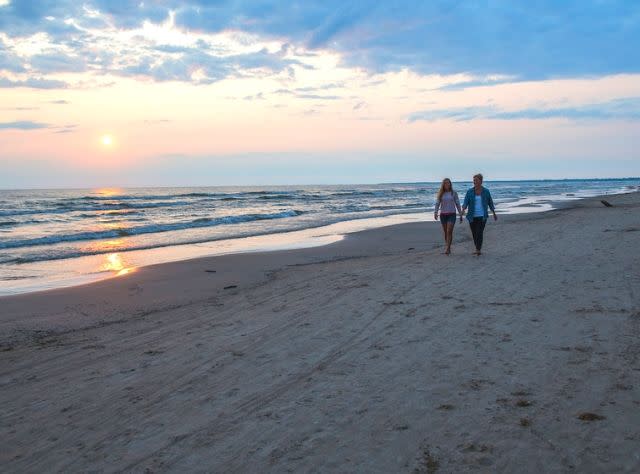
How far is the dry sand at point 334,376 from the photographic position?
3.45 m

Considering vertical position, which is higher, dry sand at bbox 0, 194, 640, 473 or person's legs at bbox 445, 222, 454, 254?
person's legs at bbox 445, 222, 454, 254

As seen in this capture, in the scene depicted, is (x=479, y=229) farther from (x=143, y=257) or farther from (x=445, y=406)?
(x=143, y=257)

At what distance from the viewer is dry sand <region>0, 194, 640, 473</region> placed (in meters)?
3.45

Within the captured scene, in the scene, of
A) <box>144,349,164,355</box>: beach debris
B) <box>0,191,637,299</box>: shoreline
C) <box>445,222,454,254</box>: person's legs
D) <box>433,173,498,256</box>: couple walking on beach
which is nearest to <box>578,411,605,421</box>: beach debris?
<box>144,349,164,355</box>: beach debris

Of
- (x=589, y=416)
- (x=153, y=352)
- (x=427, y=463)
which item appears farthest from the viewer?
(x=153, y=352)

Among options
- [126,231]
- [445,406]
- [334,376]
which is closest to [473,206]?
[334,376]

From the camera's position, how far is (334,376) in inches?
185

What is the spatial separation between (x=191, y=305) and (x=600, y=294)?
6.04 meters

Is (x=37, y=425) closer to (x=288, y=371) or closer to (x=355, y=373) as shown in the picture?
(x=288, y=371)

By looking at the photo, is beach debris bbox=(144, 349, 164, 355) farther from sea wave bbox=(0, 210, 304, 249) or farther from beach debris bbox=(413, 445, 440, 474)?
sea wave bbox=(0, 210, 304, 249)

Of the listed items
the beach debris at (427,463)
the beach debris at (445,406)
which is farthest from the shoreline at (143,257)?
the beach debris at (427,463)

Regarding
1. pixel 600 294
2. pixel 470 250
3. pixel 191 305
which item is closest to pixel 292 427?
pixel 191 305

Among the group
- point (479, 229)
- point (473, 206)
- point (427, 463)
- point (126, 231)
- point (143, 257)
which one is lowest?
point (143, 257)

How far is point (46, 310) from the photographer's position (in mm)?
8188
